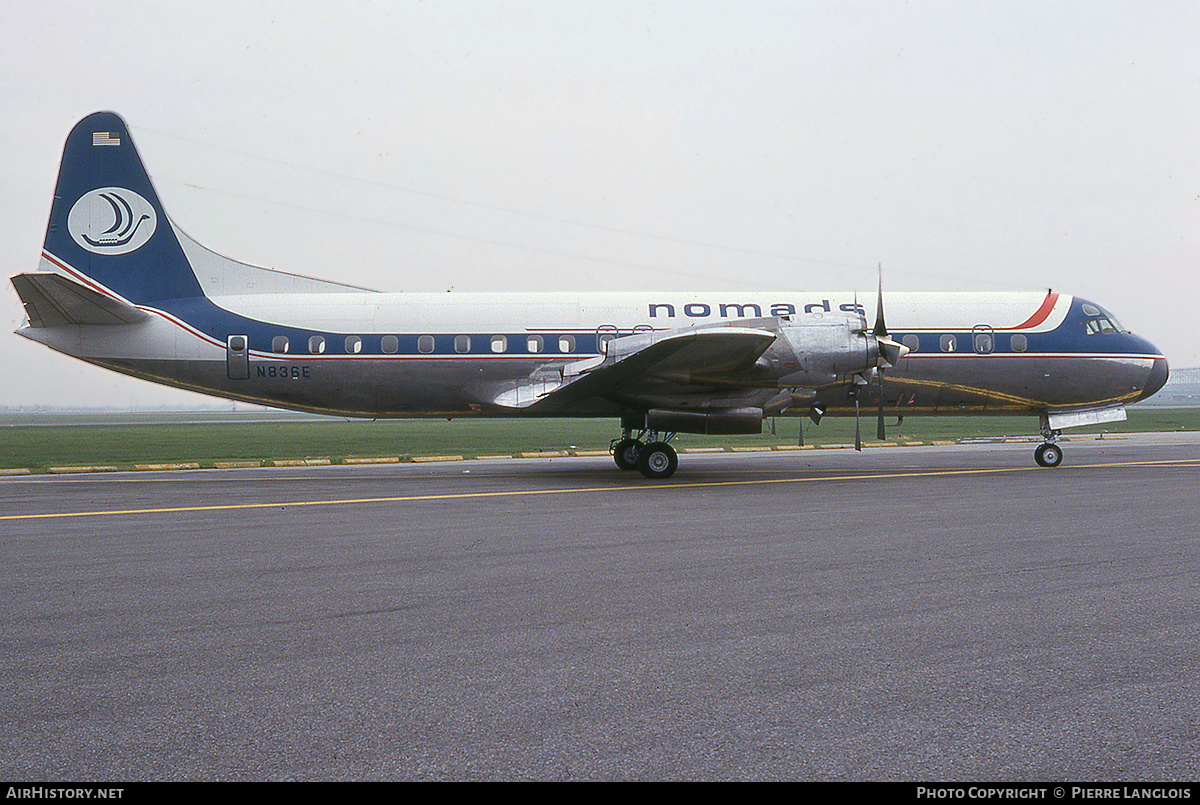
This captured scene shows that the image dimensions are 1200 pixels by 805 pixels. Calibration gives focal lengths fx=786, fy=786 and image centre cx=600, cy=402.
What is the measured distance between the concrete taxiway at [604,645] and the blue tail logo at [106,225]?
957 centimetres

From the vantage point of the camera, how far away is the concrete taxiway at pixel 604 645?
135 inches

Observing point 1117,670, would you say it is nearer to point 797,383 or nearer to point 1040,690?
point 1040,690

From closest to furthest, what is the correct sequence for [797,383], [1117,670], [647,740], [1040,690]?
[647,740]
[1040,690]
[1117,670]
[797,383]

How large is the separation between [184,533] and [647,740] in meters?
8.12

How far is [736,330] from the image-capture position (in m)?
14.7

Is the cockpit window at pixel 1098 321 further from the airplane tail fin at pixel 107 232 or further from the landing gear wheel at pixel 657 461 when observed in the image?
the airplane tail fin at pixel 107 232

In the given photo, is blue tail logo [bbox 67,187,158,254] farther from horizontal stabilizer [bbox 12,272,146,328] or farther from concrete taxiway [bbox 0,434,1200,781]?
concrete taxiway [bbox 0,434,1200,781]

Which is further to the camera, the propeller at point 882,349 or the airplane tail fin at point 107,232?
the airplane tail fin at point 107,232

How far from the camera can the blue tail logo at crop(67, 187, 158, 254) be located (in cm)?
1861

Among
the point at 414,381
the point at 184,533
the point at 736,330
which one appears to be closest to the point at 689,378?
the point at 736,330

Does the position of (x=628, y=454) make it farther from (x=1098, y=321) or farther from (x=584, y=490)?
(x=1098, y=321)

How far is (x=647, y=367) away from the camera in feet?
52.4

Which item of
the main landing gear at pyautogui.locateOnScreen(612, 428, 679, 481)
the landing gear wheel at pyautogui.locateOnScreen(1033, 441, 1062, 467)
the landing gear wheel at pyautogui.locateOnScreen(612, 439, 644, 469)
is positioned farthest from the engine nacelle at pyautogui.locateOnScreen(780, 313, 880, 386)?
the landing gear wheel at pyautogui.locateOnScreen(1033, 441, 1062, 467)

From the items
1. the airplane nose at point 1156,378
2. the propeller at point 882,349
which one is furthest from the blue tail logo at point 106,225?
the airplane nose at point 1156,378
